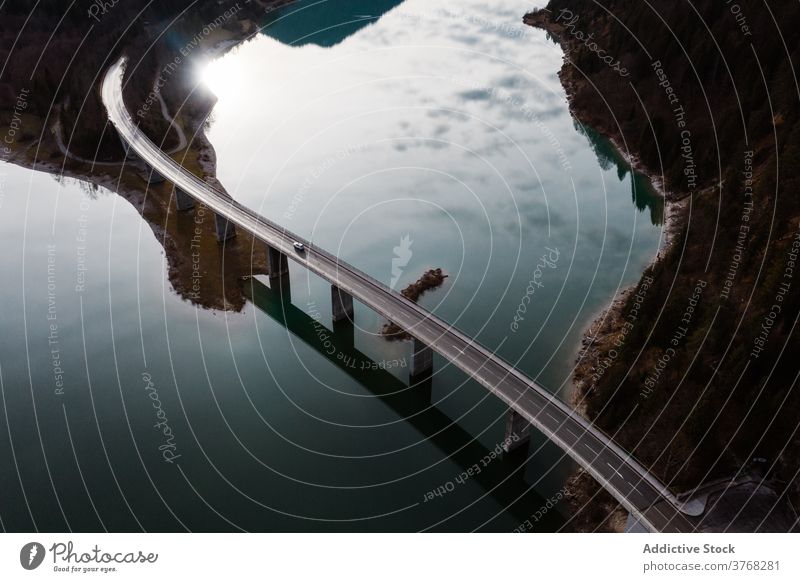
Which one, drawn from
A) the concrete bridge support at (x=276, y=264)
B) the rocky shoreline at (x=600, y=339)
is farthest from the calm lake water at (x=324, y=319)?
the concrete bridge support at (x=276, y=264)

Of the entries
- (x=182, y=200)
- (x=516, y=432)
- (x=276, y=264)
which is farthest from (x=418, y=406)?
(x=182, y=200)

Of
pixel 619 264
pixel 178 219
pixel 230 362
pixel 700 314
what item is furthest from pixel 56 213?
pixel 700 314

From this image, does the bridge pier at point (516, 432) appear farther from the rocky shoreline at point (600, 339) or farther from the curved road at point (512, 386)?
the rocky shoreline at point (600, 339)

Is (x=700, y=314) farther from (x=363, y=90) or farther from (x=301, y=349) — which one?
(x=363, y=90)

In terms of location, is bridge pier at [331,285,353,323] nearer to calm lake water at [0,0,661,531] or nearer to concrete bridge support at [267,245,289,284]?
calm lake water at [0,0,661,531]

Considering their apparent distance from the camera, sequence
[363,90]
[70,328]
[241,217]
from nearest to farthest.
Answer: [70,328], [241,217], [363,90]

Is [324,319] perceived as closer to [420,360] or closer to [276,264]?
[276,264]
